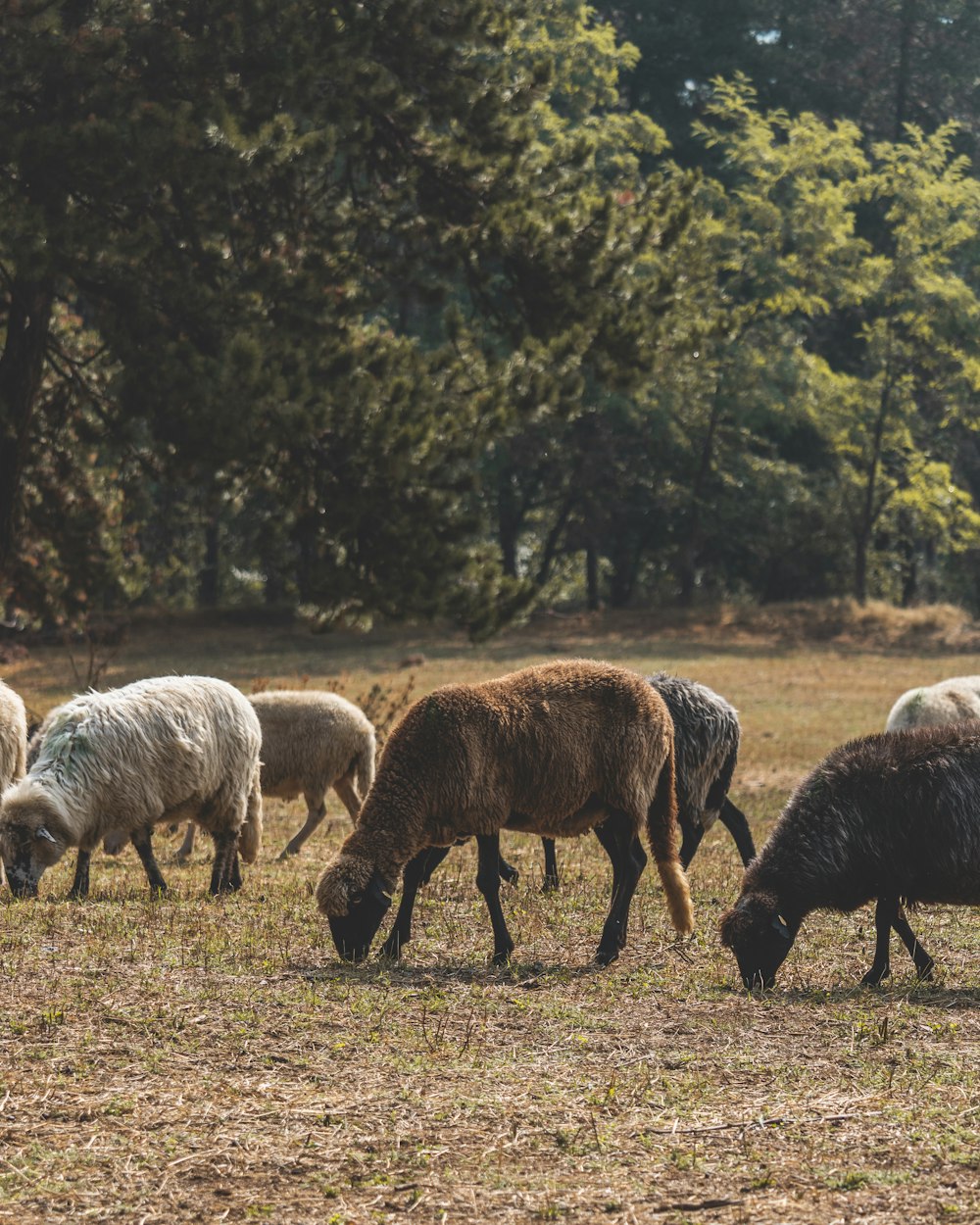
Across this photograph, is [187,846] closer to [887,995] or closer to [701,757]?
[701,757]

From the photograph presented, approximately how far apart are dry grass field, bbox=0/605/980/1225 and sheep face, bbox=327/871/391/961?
0.12 meters

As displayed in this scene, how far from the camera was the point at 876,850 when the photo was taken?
8414 mm

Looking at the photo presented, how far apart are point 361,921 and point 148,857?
254 cm

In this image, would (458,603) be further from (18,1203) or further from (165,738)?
(18,1203)

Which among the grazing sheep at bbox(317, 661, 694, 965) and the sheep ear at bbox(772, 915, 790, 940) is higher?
the grazing sheep at bbox(317, 661, 694, 965)

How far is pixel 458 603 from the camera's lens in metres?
16.7

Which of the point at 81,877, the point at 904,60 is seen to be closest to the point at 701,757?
the point at 81,877

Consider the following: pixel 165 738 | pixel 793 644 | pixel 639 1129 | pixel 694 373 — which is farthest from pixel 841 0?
pixel 639 1129

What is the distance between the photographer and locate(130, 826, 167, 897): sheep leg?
10.5 m

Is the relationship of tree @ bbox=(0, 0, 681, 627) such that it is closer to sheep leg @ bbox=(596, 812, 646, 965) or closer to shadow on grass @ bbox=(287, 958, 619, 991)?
sheep leg @ bbox=(596, 812, 646, 965)

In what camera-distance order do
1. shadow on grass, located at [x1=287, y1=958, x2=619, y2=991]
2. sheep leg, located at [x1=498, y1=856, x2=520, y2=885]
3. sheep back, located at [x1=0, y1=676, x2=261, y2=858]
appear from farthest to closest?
sheep leg, located at [x1=498, y1=856, x2=520, y2=885] < sheep back, located at [x1=0, y1=676, x2=261, y2=858] < shadow on grass, located at [x1=287, y1=958, x2=619, y2=991]

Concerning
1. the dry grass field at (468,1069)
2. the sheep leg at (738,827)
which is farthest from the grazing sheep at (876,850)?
the sheep leg at (738,827)

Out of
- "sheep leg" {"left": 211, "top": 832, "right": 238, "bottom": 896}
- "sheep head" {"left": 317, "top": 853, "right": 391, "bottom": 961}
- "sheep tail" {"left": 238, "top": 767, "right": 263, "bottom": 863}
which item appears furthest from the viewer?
"sheep tail" {"left": 238, "top": 767, "right": 263, "bottom": 863}

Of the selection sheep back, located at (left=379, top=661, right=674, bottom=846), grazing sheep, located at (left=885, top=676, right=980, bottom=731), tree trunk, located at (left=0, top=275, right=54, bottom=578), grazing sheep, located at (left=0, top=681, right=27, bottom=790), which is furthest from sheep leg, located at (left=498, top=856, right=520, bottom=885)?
tree trunk, located at (left=0, top=275, right=54, bottom=578)
